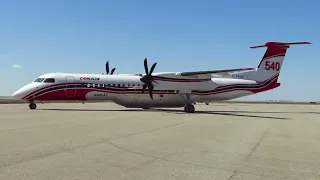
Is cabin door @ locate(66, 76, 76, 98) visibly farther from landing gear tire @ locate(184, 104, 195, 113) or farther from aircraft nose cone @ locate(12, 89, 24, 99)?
landing gear tire @ locate(184, 104, 195, 113)

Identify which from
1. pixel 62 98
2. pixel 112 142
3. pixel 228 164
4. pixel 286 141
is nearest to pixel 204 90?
pixel 62 98

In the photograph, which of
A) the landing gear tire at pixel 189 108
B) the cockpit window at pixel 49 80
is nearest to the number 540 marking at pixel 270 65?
the landing gear tire at pixel 189 108

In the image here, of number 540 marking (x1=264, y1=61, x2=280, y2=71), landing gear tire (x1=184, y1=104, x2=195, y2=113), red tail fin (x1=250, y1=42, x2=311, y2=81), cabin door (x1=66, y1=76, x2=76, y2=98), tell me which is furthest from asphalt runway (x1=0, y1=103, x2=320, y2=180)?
number 540 marking (x1=264, y1=61, x2=280, y2=71)

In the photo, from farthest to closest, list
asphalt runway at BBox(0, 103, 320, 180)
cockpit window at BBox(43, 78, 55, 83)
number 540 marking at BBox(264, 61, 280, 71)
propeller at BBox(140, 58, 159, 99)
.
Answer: number 540 marking at BBox(264, 61, 280, 71) → propeller at BBox(140, 58, 159, 99) → cockpit window at BBox(43, 78, 55, 83) → asphalt runway at BBox(0, 103, 320, 180)

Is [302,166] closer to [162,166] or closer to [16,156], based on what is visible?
[162,166]

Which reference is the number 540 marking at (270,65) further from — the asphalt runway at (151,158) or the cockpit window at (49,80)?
the asphalt runway at (151,158)

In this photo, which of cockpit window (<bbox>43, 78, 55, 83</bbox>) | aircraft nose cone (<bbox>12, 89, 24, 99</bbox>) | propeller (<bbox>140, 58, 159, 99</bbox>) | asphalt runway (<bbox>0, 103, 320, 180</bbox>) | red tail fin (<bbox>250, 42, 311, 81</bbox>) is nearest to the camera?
asphalt runway (<bbox>0, 103, 320, 180</bbox>)

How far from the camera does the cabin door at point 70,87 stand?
30.9m

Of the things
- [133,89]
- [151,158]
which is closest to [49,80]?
[133,89]

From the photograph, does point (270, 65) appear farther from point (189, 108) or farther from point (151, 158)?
point (151, 158)

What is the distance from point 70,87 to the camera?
30906 mm

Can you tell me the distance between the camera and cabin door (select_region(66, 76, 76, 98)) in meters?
30.9

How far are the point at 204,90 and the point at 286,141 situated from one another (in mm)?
23444

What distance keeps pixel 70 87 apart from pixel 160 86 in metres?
9.33
